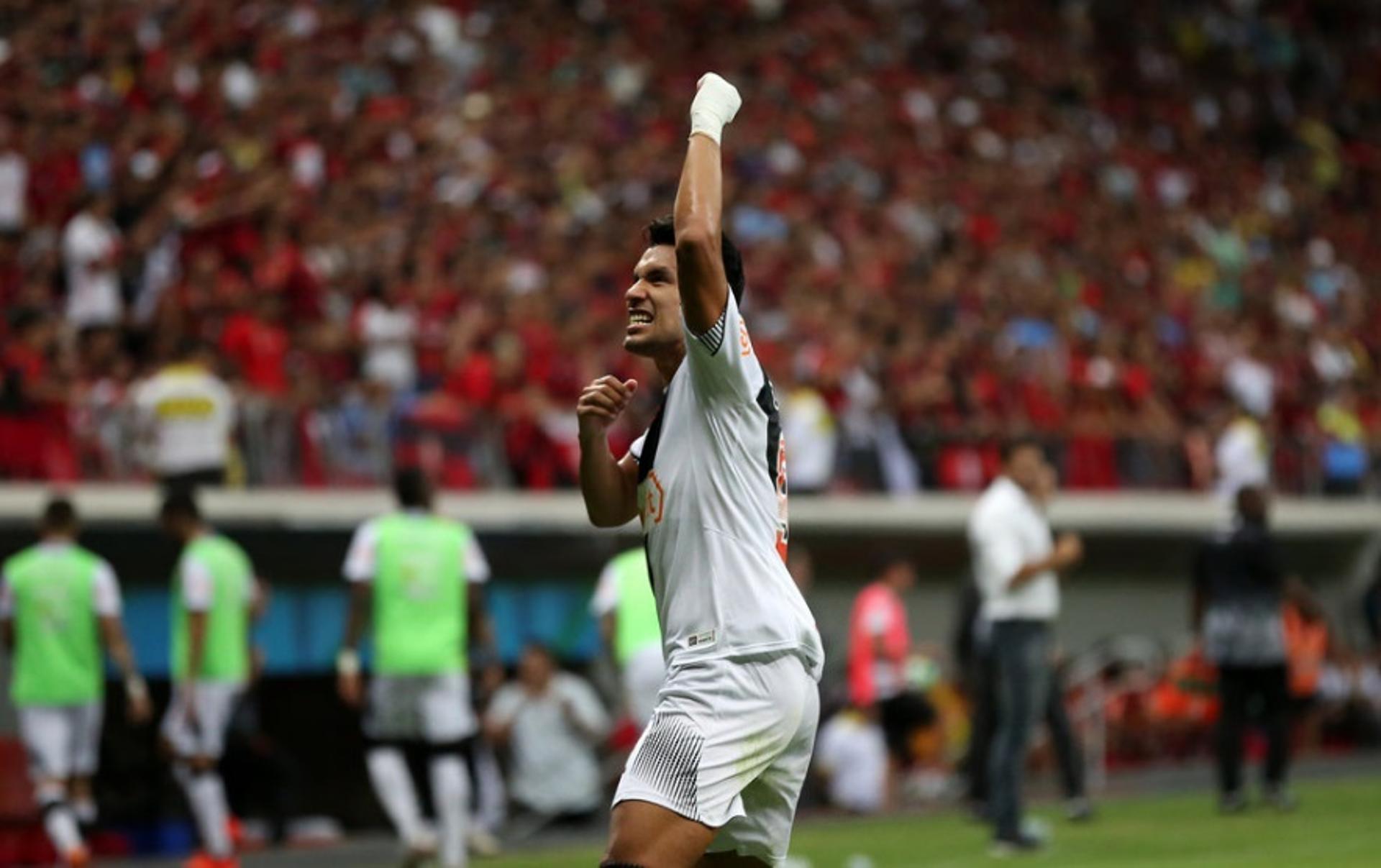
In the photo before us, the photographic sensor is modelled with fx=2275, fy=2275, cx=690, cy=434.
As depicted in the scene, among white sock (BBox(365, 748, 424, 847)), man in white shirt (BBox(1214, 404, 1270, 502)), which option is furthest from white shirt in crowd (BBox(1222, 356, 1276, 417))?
white sock (BBox(365, 748, 424, 847))

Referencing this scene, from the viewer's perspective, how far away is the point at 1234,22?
3541 cm

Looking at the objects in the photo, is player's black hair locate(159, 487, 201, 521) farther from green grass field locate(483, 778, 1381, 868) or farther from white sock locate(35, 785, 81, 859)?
green grass field locate(483, 778, 1381, 868)

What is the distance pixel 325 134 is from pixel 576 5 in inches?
229

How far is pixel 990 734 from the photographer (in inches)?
656

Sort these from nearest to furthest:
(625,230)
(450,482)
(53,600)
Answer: (53,600) < (450,482) < (625,230)

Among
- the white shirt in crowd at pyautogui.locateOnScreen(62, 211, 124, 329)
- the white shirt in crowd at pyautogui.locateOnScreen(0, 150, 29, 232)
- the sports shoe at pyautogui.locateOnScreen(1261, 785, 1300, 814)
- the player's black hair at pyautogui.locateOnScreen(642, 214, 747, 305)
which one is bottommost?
the sports shoe at pyautogui.locateOnScreen(1261, 785, 1300, 814)

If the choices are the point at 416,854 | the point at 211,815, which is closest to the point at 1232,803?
the point at 416,854

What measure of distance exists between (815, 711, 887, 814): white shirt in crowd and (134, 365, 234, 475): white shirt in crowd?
5461 mm

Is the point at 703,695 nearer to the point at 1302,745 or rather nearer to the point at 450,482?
the point at 450,482

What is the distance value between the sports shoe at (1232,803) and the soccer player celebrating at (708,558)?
10.6m

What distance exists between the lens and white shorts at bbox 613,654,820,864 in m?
5.88

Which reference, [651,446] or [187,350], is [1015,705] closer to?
[187,350]

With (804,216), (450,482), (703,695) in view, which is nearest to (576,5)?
(804,216)

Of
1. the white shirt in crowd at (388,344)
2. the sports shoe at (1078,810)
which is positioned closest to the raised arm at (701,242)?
the sports shoe at (1078,810)
